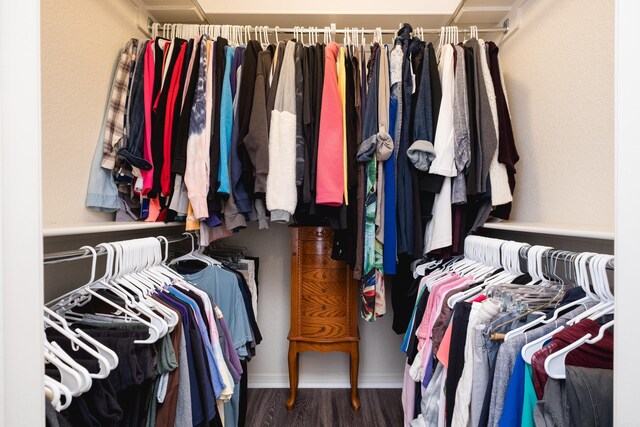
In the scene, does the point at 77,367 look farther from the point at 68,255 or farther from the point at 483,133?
the point at 483,133

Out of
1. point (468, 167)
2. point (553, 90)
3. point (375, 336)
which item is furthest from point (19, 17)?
point (375, 336)

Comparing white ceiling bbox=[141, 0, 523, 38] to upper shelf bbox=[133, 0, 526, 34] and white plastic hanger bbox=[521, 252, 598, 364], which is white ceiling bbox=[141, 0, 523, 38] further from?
white plastic hanger bbox=[521, 252, 598, 364]

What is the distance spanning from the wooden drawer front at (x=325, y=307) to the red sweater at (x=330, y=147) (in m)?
0.84

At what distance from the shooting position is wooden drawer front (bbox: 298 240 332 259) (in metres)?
2.05

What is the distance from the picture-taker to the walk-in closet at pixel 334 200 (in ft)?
2.79

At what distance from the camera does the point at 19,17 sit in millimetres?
488

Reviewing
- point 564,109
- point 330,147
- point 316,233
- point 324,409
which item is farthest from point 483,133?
point 324,409

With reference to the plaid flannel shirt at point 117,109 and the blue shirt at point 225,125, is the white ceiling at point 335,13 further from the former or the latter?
the blue shirt at point 225,125

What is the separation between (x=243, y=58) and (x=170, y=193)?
68 centimetres

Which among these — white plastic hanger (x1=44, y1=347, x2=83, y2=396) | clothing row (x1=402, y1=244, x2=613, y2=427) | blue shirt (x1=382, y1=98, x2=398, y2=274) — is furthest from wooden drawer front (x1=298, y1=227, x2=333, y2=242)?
white plastic hanger (x1=44, y1=347, x2=83, y2=396)

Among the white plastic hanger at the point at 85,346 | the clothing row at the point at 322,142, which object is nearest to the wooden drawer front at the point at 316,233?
the clothing row at the point at 322,142

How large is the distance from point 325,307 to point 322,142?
3.44 feet

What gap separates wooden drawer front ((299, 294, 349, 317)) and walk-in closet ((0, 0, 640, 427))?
12 millimetres

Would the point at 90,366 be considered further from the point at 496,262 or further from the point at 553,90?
the point at 553,90
